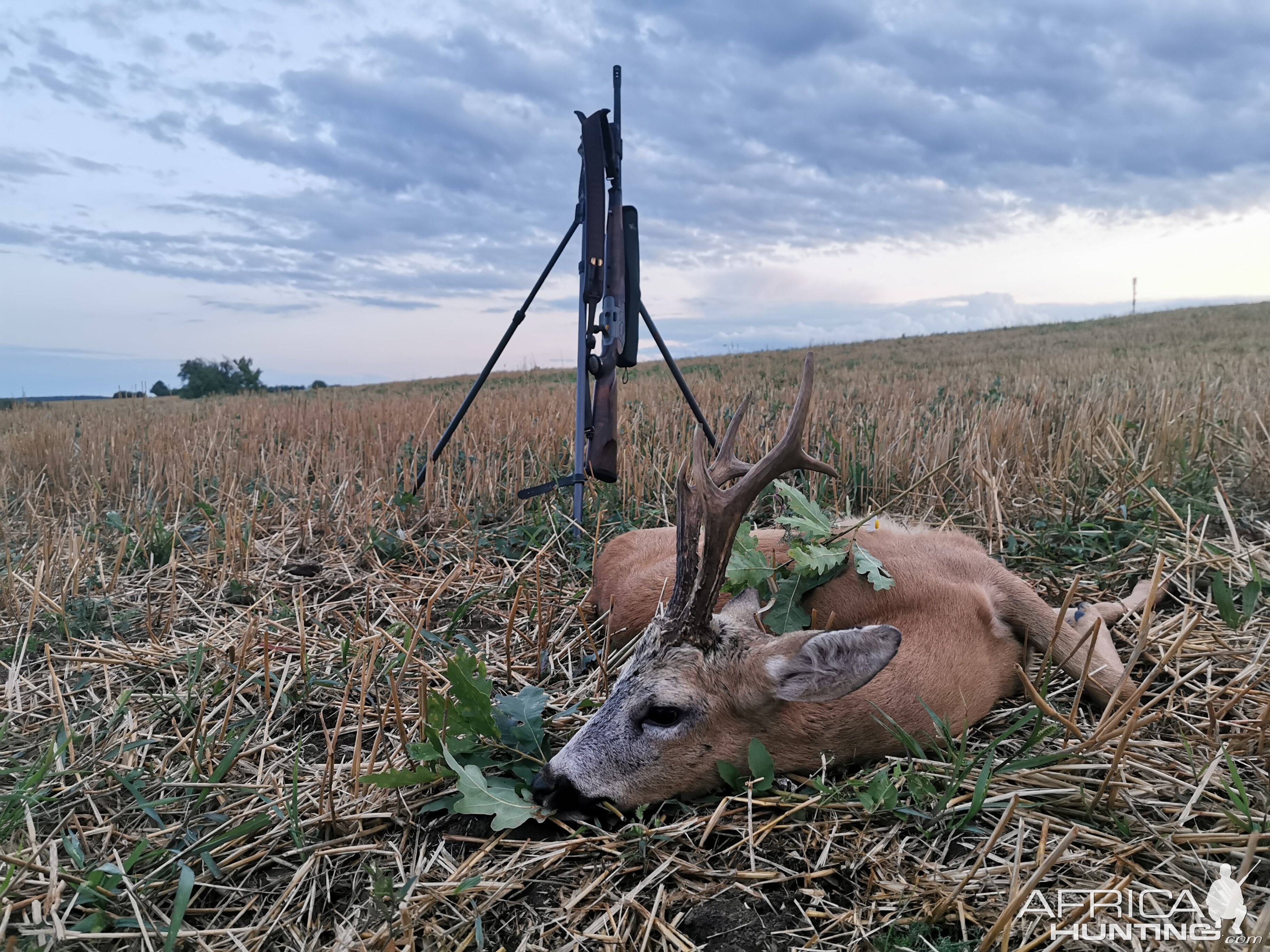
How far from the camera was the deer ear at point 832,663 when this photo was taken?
1915mm

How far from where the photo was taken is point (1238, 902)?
167 cm

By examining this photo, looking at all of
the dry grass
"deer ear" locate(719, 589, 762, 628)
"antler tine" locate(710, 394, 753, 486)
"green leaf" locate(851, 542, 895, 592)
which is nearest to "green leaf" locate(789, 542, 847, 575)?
"green leaf" locate(851, 542, 895, 592)

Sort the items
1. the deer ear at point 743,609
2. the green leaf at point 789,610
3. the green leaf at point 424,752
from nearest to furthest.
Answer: the green leaf at point 424,752 < the deer ear at point 743,609 < the green leaf at point 789,610

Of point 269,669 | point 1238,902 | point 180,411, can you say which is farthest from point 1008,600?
point 180,411

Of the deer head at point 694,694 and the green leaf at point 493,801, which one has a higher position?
the deer head at point 694,694

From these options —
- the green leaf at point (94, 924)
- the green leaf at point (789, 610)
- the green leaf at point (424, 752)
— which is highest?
the green leaf at point (789, 610)

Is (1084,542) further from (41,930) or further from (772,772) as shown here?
(41,930)

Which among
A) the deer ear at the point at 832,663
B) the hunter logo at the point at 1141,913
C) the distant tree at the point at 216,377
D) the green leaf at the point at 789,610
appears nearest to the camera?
the hunter logo at the point at 1141,913

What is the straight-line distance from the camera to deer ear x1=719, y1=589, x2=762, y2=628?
93.4 inches

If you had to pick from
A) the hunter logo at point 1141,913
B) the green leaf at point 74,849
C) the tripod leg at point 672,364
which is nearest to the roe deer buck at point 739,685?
the hunter logo at point 1141,913

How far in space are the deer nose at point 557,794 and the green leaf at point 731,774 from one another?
391 mm

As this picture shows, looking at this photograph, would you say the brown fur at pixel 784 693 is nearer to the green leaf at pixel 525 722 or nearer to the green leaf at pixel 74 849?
the green leaf at pixel 525 722

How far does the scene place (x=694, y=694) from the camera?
219 centimetres

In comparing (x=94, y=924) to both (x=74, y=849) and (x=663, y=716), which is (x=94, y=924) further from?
(x=663, y=716)
